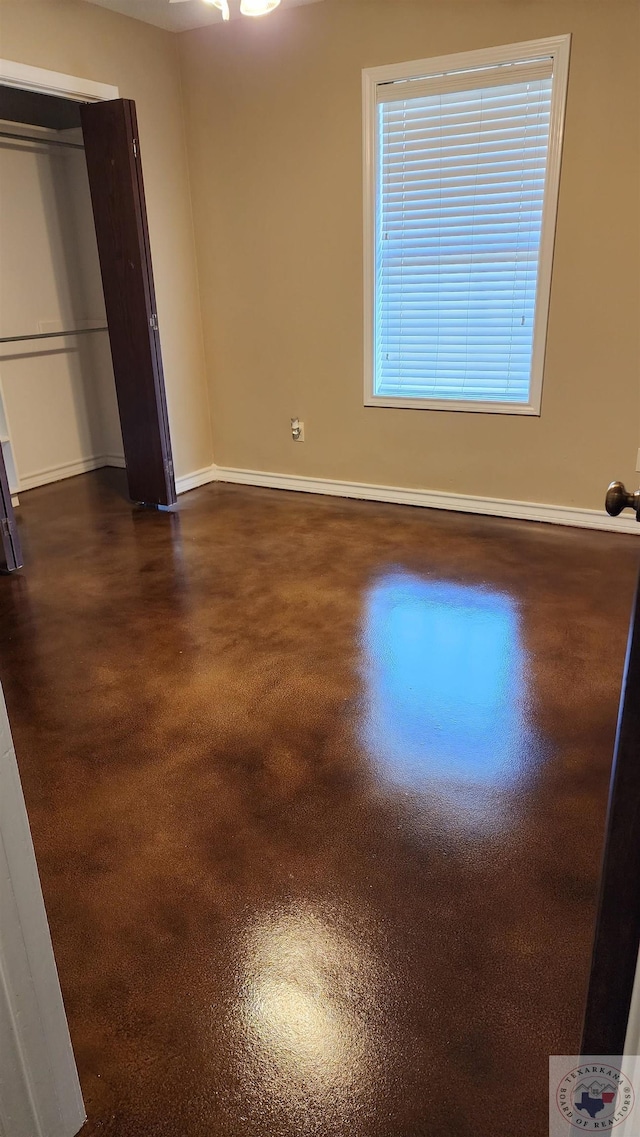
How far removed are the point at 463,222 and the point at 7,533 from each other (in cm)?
277

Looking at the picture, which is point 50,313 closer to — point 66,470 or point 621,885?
point 66,470

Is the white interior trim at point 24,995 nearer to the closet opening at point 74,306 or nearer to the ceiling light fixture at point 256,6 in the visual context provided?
the ceiling light fixture at point 256,6

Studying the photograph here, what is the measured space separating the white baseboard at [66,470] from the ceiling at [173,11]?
2.74 metres

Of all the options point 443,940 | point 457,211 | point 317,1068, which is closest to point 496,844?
point 443,940

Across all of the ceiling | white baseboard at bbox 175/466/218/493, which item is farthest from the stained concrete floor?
the ceiling

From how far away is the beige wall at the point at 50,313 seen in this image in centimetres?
468

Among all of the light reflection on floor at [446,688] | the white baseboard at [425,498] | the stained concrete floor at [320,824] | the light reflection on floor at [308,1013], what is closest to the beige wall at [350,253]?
the white baseboard at [425,498]

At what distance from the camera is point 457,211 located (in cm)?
374

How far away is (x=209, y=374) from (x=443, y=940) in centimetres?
401

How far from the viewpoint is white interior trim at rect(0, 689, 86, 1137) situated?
990 mm

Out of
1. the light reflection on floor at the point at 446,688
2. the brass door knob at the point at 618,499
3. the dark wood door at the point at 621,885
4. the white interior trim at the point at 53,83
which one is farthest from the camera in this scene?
the white interior trim at the point at 53,83

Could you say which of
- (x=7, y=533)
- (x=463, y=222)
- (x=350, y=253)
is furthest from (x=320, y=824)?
(x=350, y=253)

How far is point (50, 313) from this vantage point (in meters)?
4.99

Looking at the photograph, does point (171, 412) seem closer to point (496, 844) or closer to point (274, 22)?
point (274, 22)
